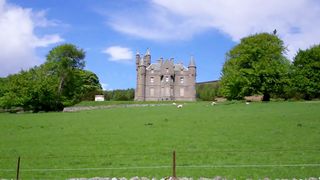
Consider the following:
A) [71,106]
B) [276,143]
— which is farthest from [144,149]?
[71,106]

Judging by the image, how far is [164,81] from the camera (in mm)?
111062

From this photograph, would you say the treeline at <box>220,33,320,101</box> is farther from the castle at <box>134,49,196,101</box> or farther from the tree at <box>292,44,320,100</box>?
the castle at <box>134,49,196,101</box>

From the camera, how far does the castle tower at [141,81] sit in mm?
109312

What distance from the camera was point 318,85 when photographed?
223ft

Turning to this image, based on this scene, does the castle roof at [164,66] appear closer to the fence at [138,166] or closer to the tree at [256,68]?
the tree at [256,68]

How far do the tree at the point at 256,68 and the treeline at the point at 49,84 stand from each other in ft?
114

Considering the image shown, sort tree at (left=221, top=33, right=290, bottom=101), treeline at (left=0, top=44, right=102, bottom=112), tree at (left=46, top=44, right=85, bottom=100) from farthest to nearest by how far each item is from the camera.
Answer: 1. tree at (left=46, top=44, right=85, bottom=100)
2. treeline at (left=0, top=44, right=102, bottom=112)
3. tree at (left=221, top=33, right=290, bottom=101)

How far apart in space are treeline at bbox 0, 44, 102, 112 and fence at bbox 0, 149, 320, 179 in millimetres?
58859

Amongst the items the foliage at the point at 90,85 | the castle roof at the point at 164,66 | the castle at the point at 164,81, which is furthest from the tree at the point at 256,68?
the foliage at the point at 90,85

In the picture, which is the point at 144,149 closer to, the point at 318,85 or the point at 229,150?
the point at 229,150

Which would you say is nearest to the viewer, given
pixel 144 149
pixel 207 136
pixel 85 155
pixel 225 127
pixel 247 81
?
pixel 85 155

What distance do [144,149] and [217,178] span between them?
912 centimetres

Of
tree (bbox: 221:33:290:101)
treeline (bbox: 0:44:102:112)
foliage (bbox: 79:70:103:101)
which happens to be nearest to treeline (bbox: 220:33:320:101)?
tree (bbox: 221:33:290:101)

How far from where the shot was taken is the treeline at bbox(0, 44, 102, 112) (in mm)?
78062
